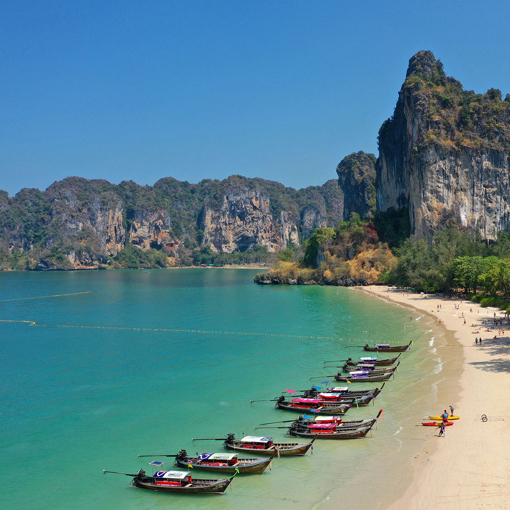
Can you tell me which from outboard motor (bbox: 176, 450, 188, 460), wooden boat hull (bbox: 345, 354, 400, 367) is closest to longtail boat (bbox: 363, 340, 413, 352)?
wooden boat hull (bbox: 345, 354, 400, 367)

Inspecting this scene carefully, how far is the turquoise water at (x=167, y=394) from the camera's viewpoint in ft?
61.3

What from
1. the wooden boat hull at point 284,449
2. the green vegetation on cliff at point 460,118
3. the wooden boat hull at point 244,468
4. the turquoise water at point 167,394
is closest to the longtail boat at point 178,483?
the turquoise water at point 167,394

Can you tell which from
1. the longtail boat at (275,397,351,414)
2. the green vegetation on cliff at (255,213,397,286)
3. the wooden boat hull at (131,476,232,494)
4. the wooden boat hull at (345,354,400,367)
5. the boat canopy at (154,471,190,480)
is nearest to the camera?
the wooden boat hull at (131,476,232,494)

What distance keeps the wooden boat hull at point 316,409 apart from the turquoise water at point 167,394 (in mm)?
599

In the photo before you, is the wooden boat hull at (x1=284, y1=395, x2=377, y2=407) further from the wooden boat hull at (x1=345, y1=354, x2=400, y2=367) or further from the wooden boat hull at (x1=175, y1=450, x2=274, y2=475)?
the wooden boat hull at (x1=175, y1=450, x2=274, y2=475)

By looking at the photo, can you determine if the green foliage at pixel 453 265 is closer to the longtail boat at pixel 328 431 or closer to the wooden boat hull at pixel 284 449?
the longtail boat at pixel 328 431

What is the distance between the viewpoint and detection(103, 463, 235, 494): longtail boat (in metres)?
18.0

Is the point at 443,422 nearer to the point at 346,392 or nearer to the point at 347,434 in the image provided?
the point at 347,434

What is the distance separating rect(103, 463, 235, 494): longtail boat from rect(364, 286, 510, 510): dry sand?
22.3 ft

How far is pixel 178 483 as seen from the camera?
18.2m

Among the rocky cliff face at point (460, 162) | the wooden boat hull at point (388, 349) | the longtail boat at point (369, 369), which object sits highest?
the rocky cliff face at point (460, 162)

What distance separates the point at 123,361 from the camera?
38.2 m

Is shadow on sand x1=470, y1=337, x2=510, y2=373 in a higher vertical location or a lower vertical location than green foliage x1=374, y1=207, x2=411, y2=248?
lower

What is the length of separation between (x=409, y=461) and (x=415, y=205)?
8926 centimetres
